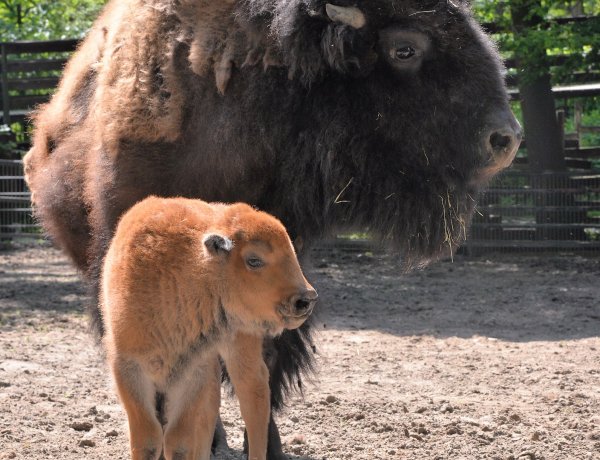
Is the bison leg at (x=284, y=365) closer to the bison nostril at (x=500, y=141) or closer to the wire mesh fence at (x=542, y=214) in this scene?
the bison nostril at (x=500, y=141)

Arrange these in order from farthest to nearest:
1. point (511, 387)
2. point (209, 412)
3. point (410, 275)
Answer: point (410, 275) → point (511, 387) → point (209, 412)

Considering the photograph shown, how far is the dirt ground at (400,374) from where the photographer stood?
523 cm

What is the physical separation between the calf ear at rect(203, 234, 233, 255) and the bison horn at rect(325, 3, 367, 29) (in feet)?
4.04

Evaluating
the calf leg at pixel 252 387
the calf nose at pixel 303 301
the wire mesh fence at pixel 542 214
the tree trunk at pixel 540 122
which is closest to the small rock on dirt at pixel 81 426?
the calf leg at pixel 252 387

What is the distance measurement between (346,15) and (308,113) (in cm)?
46

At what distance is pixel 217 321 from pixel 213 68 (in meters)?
1.26

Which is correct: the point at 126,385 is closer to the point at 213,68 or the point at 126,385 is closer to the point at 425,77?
the point at 213,68

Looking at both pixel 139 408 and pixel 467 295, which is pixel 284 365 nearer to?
pixel 139 408

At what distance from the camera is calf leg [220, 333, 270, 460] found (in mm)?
4125

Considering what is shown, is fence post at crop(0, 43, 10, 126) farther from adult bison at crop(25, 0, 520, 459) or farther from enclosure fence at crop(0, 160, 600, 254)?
adult bison at crop(25, 0, 520, 459)

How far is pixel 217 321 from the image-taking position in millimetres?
3830

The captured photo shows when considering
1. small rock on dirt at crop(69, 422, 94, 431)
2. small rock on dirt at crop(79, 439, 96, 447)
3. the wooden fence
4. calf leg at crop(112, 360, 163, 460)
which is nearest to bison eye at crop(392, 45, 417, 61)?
calf leg at crop(112, 360, 163, 460)

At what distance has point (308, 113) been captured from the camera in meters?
4.46

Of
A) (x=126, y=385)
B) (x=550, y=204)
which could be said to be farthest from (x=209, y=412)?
(x=550, y=204)
